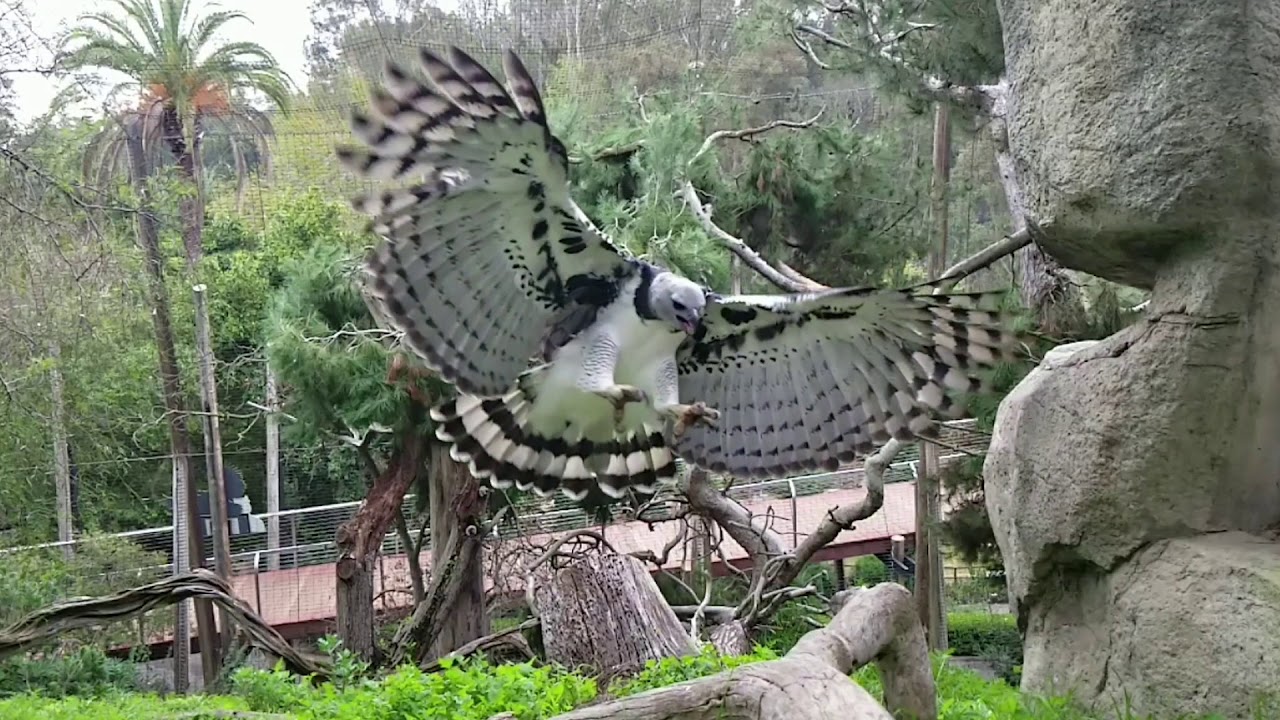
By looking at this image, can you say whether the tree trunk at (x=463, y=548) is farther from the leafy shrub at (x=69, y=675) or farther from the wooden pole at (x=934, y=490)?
the wooden pole at (x=934, y=490)

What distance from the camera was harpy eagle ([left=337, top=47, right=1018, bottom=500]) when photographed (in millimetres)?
2064

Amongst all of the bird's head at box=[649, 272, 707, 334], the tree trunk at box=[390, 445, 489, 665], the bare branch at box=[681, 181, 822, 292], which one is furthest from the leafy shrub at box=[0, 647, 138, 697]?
the bird's head at box=[649, 272, 707, 334]

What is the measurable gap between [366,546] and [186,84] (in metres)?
3.72

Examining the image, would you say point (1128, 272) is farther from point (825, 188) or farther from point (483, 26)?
point (483, 26)

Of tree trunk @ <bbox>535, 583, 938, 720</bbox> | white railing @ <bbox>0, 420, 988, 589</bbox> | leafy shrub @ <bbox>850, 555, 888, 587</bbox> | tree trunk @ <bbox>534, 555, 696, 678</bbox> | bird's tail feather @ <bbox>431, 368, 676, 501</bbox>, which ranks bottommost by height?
leafy shrub @ <bbox>850, 555, 888, 587</bbox>

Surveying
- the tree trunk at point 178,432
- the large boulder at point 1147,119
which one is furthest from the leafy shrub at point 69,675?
the large boulder at point 1147,119

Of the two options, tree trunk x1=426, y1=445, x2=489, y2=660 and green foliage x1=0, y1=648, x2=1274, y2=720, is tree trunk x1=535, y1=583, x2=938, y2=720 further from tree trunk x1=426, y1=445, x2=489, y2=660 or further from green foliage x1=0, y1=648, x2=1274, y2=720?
tree trunk x1=426, y1=445, x2=489, y2=660

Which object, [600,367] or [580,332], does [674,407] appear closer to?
[600,367]

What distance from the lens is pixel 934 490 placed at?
679 centimetres

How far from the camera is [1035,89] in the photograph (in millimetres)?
2686

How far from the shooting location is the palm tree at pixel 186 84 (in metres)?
7.25

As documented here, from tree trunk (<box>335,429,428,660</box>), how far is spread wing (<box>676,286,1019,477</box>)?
3.58 metres

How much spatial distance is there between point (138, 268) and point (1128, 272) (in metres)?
5.21

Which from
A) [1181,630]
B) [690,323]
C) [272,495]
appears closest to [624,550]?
[272,495]
